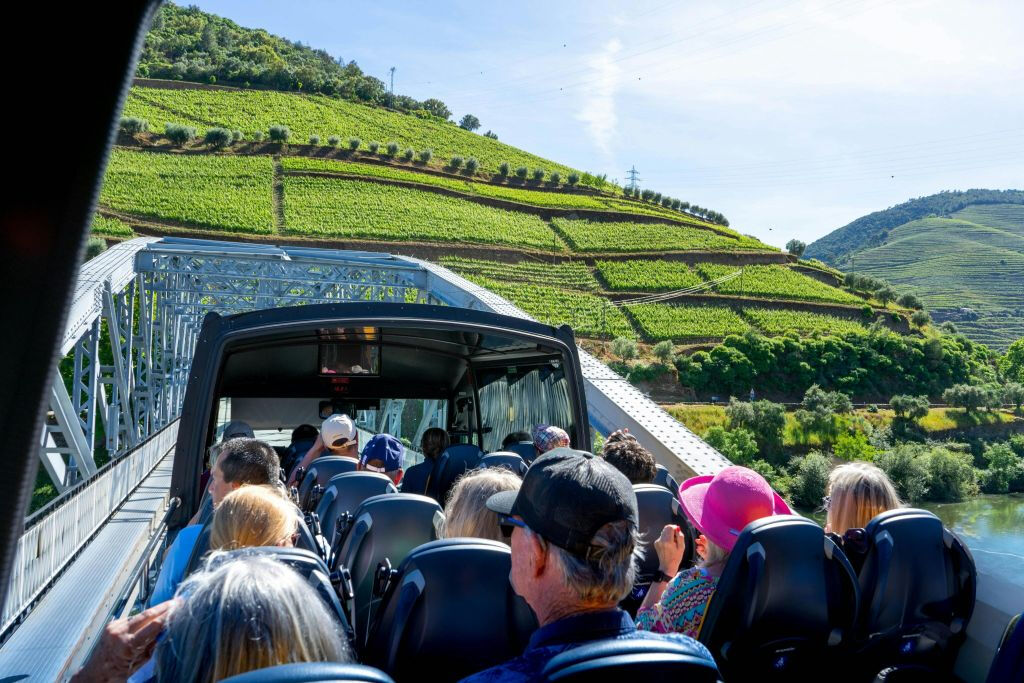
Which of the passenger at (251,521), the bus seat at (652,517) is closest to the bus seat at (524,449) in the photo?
the bus seat at (652,517)

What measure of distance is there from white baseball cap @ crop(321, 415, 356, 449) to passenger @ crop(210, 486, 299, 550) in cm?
313

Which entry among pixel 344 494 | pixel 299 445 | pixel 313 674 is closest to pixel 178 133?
pixel 299 445

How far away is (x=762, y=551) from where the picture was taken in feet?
9.15

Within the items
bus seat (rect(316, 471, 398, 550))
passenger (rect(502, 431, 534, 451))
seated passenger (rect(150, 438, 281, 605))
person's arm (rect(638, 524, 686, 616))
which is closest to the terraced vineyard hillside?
passenger (rect(502, 431, 534, 451))

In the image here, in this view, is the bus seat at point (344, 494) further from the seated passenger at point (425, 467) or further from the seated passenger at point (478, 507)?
the seated passenger at point (425, 467)

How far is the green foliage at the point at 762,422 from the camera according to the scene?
2430 inches

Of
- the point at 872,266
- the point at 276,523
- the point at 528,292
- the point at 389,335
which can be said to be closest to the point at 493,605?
the point at 276,523

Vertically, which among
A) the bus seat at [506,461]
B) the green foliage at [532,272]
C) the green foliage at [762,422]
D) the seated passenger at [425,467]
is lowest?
the green foliage at [762,422]

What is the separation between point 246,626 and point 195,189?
89.8 metres

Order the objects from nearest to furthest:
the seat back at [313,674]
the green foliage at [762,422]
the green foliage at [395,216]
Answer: the seat back at [313,674] → the green foliage at [762,422] → the green foliage at [395,216]

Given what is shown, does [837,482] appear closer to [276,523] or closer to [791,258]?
[276,523]

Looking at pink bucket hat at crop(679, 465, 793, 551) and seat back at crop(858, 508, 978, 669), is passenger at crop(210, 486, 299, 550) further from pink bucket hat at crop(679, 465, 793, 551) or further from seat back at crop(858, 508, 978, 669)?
seat back at crop(858, 508, 978, 669)

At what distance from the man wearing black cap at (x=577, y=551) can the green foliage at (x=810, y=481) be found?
51.1 m

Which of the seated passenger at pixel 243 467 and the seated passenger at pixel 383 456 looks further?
the seated passenger at pixel 383 456
